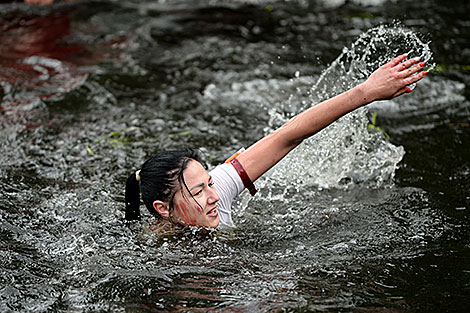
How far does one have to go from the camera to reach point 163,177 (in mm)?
3480

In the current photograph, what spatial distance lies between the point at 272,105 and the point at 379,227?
2.74m

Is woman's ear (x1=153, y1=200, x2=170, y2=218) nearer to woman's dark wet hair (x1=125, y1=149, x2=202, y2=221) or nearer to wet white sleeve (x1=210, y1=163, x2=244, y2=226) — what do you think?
woman's dark wet hair (x1=125, y1=149, x2=202, y2=221)

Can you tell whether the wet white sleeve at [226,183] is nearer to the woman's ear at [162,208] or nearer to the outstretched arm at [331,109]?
the outstretched arm at [331,109]

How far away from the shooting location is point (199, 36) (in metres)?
8.84

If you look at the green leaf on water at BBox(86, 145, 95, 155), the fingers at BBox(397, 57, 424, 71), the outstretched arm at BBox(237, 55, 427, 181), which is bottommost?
the green leaf on water at BBox(86, 145, 95, 155)

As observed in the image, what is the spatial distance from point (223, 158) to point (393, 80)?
7.95 ft

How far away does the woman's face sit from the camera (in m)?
3.45

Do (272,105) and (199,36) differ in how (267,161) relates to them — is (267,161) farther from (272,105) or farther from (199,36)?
(199,36)

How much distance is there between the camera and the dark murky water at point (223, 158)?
3211 millimetres

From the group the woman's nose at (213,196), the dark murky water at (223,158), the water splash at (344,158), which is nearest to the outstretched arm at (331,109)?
the woman's nose at (213,196)

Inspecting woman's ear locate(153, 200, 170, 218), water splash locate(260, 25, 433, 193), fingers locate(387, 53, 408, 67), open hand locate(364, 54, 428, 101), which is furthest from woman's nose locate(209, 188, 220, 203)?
water splash locate(260, 25, 433, 193)

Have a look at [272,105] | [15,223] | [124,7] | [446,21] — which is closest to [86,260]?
[15,223]

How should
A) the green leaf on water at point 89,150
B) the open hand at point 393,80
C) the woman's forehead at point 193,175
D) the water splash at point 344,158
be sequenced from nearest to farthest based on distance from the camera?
the open hand at point 393,80 < the woman's forehead at point 193,175 < the water splash at point 344,158 < the green leaf on water at point 89,150

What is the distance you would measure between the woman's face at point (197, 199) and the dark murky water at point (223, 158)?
0.58 feet
